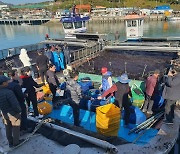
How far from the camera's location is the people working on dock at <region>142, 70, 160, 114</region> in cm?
734

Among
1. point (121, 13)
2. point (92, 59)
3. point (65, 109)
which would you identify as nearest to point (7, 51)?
point (92, 59)

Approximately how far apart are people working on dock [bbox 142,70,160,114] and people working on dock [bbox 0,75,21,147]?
4.24m

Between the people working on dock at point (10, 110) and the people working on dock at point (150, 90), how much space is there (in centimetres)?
424

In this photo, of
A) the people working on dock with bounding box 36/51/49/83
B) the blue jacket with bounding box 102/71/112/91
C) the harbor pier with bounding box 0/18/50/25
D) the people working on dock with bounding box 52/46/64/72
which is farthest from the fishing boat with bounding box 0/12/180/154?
the harbor pier with bounding box 0/18/50/25

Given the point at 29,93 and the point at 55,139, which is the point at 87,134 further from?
the point at 29,93

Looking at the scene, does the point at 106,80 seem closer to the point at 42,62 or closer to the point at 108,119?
the point at 108,119

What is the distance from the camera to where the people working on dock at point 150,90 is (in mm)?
7340

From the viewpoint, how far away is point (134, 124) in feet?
22.9

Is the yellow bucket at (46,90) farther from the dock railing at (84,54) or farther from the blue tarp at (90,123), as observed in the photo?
the dock railing at (84,54)

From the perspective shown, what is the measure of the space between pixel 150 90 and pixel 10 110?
4.46 metres

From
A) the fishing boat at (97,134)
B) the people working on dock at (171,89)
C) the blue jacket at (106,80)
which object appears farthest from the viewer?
the blue jacket at (106,80)

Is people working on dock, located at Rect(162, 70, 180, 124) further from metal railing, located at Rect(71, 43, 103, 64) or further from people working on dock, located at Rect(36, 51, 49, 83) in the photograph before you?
metal railing, located at Rect(71, 43, 103, 64)

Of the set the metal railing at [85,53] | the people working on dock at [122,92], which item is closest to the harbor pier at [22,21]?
the metal railing at [85,53]

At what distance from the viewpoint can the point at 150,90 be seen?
7422 millimetres
